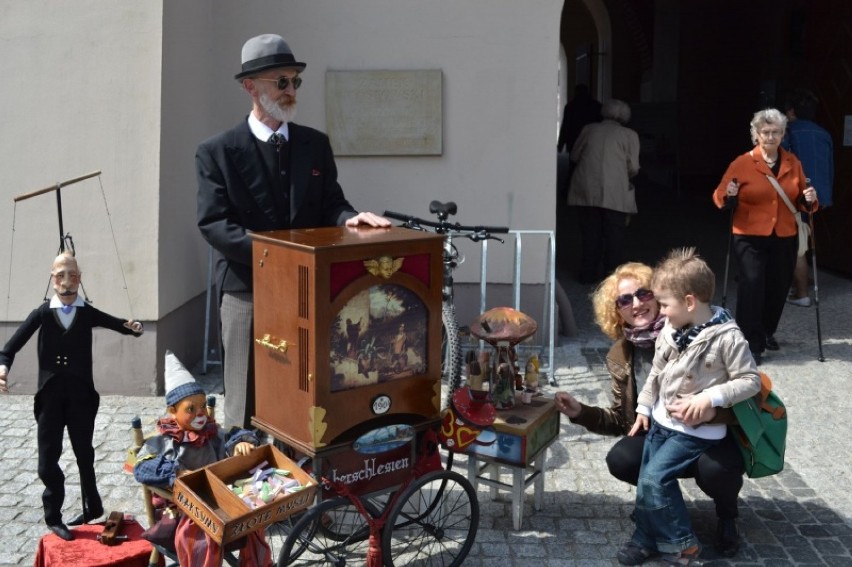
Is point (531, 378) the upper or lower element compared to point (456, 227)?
lower

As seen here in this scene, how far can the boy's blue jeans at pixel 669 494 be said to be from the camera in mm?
4062

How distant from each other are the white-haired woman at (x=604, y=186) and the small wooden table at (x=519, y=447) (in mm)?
5177

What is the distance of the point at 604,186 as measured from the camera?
9484 millimetres

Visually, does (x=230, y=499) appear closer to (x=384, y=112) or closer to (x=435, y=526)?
(x=435, y=526)

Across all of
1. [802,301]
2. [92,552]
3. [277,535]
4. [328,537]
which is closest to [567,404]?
[328,537]

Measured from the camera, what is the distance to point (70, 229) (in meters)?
6.34

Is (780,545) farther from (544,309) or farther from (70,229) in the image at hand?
(70,229)

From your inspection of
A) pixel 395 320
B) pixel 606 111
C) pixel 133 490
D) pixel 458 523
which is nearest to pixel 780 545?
pixel 458 523

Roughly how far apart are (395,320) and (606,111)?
21.8 ft

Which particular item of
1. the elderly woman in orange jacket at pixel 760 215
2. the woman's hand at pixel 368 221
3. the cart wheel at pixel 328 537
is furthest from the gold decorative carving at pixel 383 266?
the elderly woman in orange jacket at pixel 760 215

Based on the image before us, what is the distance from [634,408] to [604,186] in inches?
208

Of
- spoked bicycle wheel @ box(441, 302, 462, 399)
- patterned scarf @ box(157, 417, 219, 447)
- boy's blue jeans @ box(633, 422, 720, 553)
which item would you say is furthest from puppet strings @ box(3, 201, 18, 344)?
boy's blue jeans @ box(633, 422, 720, 553)

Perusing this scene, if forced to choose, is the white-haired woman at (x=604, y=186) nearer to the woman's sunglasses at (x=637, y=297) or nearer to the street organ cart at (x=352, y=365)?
the woman's sunglasses at (x=637, y=297)

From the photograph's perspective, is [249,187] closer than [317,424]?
No
